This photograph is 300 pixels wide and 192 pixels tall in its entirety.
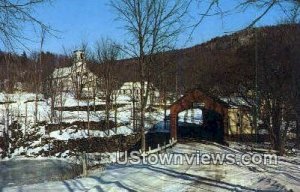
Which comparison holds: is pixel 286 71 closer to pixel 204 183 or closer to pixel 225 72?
pixel 225 72

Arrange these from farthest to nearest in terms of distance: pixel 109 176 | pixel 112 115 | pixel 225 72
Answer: pixel 112 115 < pixel 225 72 < pixel 109 176

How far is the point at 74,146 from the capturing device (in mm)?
46938

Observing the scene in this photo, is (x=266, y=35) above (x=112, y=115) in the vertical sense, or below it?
above

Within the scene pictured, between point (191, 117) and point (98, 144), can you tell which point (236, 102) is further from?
point (191, 117)

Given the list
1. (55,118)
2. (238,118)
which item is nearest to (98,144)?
(55,118)

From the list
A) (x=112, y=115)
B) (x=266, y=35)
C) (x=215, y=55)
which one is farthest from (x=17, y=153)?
(x=266, y=35)

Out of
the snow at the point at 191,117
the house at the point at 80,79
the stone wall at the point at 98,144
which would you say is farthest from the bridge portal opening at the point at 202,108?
the house at the point at 80,79

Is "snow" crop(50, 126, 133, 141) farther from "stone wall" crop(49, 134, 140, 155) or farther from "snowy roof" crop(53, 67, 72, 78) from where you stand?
"snowy roof" crop(53, 67, 72, 78)

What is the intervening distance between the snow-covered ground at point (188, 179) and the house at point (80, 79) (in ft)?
150

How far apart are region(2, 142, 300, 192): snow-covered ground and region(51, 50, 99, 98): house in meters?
45.9

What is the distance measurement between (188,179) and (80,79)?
57.4m

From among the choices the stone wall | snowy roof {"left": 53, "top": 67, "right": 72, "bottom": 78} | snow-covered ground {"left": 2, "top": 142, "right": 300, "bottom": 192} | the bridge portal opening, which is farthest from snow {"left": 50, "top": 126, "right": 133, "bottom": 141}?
snow-covered ground {"left": 2, "top": 142, "right": 300, "bottom": 192}

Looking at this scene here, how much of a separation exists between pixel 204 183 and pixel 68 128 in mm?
37703

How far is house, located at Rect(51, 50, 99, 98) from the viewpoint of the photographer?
66.6 m
